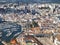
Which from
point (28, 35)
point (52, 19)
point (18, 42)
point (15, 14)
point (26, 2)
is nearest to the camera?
point (18, 42)

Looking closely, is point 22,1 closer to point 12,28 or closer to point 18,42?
point 12,28

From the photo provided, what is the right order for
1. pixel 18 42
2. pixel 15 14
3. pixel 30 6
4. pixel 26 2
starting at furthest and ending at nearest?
pixel 26 2
pixel 30 6
pixel 15 14
pixel 18 42

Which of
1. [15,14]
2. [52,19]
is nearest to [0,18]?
[15,14]

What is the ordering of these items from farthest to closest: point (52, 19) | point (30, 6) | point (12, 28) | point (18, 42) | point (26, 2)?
point (26, 2) < point (30, 6) < point (52, 19) < point (12, 28) < point (18, 42)

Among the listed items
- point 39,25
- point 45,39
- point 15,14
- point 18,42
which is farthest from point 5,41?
point 15,14

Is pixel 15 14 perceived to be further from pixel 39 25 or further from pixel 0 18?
pixel 39 25

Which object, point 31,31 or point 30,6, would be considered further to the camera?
point 30,6
